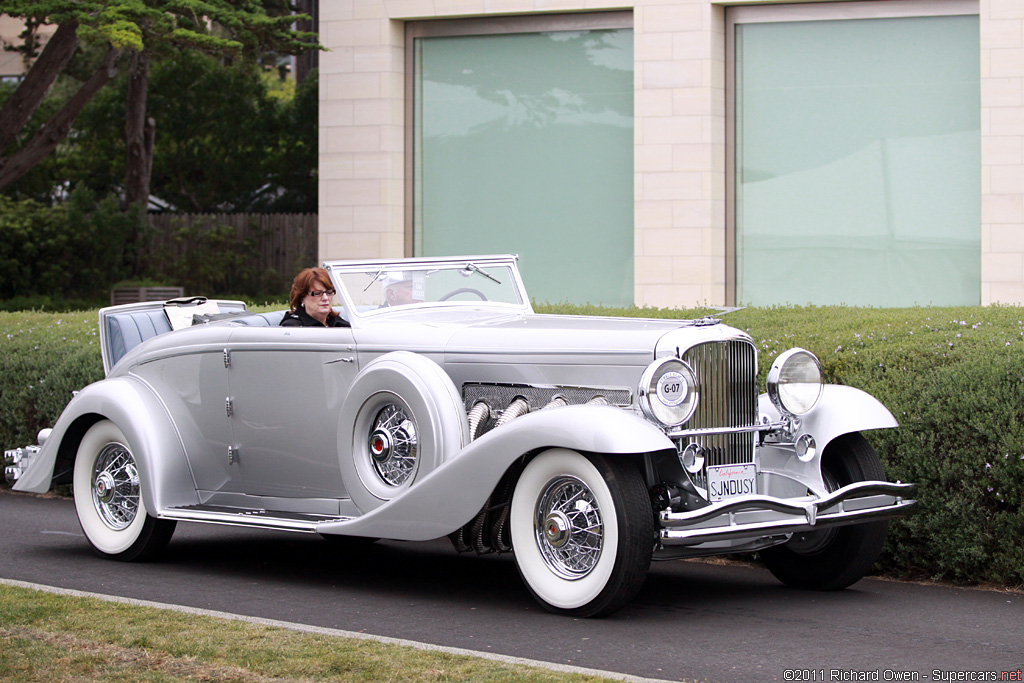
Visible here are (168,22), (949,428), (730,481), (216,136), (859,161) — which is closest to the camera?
(730,481)

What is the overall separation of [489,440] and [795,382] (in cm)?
156

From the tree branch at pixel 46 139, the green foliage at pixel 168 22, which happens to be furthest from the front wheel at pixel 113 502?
the tree branch at pixel 46 139

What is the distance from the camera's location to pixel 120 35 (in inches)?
631

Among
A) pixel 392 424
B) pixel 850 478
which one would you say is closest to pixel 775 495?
pixel 850 478

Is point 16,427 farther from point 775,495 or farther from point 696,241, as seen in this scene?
point 696,241

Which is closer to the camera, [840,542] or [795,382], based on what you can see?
[795,382]

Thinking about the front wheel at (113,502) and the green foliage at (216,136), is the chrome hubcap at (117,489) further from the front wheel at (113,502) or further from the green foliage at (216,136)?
the green foliage at (216,136)

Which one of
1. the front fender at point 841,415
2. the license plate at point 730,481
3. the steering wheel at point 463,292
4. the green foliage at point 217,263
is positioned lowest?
the license plate at point 730,481

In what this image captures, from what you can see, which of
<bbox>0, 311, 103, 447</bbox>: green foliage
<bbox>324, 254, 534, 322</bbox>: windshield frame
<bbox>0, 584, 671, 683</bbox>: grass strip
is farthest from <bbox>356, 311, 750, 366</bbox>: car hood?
<bbox>0, 311, 103, 447</bbox>: green foliage

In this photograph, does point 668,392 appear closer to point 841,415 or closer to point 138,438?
point 841,415

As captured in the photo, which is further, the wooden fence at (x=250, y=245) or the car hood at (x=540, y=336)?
the wooden fence at (x=250, y=245)

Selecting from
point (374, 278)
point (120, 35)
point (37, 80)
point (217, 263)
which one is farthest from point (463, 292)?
point (217, 263)

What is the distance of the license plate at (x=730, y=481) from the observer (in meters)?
5.84

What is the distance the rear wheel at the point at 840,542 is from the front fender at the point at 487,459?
125 cm
